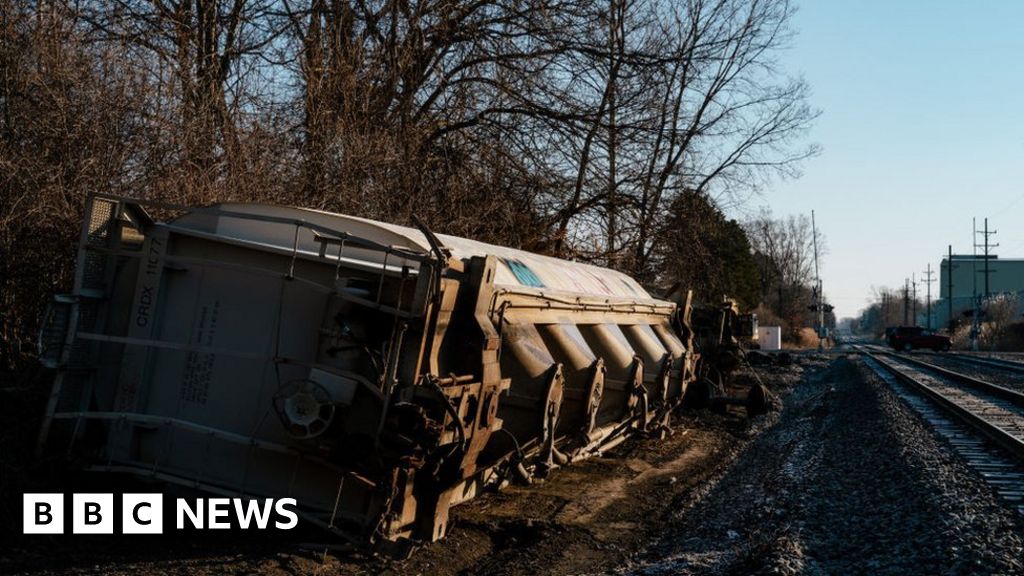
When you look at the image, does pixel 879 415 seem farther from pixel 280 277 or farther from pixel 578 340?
pixel 280 277

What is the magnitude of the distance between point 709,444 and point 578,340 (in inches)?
260

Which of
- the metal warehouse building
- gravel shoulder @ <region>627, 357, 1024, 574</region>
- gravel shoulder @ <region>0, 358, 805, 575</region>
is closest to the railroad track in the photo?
gravel shoulder @ <region>627, 357, 1024, 574</region>

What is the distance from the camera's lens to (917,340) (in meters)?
65.6

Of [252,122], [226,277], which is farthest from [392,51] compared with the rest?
[226,277]

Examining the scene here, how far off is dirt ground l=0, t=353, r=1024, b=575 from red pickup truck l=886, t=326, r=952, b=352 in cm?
5462

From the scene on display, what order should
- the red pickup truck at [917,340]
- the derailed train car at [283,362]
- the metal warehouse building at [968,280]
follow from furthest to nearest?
the metal warehouse building at [968,280] < the red pickup truck at [917,340] < the derailed train car at [283,362]

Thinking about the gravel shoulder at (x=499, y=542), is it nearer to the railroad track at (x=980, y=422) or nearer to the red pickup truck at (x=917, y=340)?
the railroad track at (x=980, y=422)

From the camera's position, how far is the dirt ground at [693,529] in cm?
645

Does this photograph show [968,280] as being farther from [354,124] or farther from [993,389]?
[354,124]

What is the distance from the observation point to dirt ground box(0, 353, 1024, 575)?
6453mm

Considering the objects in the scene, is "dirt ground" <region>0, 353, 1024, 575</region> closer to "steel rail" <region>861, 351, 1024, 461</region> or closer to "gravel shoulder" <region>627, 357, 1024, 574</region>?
"gravel shoulder" <region>627, 357, 1024, 574</region>

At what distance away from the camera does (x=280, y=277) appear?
22.5 feet

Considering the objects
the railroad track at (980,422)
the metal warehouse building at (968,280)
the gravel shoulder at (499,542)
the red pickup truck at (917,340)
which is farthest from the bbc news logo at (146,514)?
the metal warehouse building at (968,280)

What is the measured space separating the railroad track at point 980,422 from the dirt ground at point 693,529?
353mm
